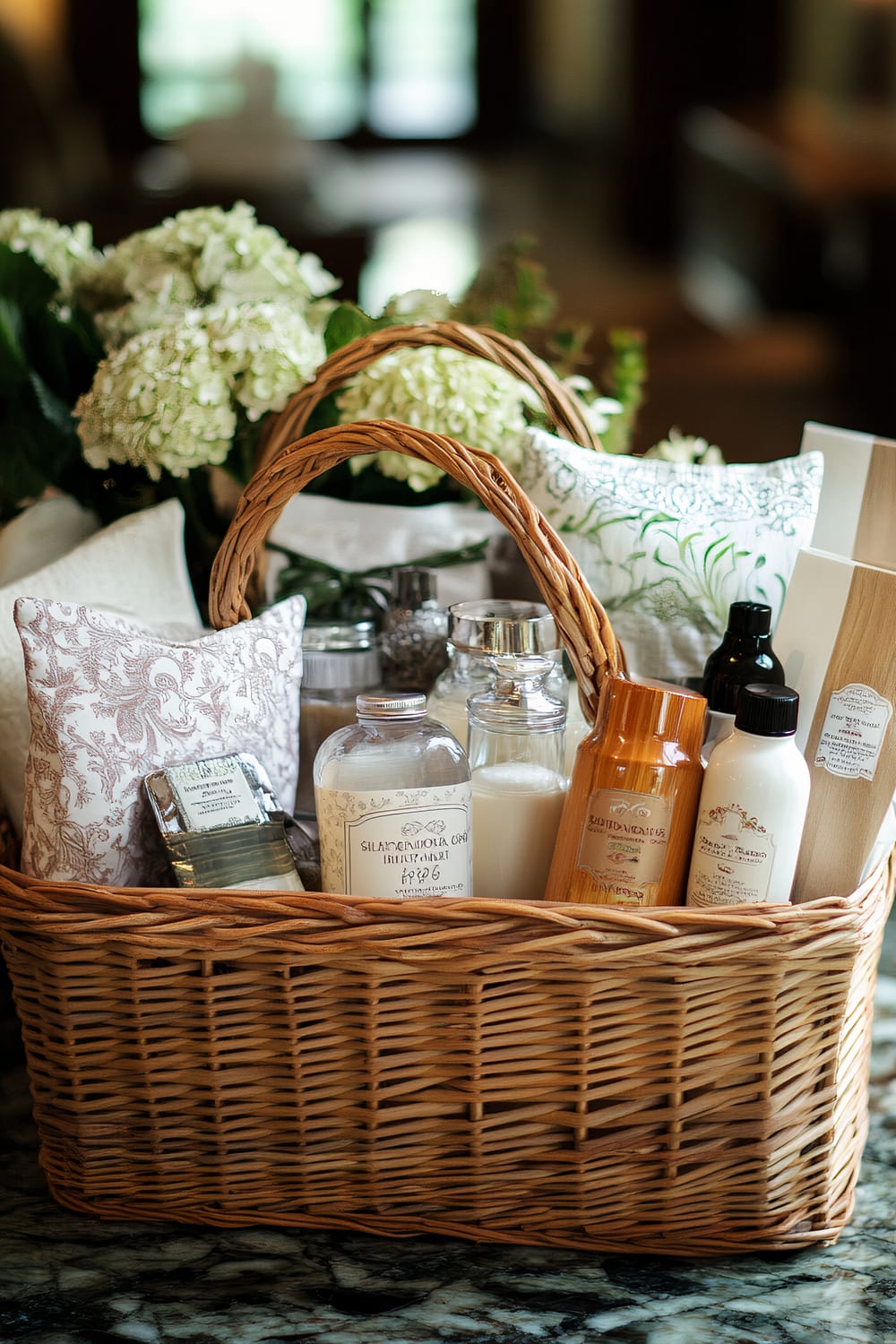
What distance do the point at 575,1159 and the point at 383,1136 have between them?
0.11 m

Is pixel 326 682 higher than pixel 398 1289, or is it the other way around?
pixel 326 682

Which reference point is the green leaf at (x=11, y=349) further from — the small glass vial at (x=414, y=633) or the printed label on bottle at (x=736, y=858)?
the printed label on bottle at (x=736, y=858)

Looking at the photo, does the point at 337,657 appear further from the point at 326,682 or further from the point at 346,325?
the point at 346,325

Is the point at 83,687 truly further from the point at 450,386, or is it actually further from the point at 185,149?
the point at 185,149

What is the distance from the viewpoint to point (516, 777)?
80cm

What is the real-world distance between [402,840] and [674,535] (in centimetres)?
33

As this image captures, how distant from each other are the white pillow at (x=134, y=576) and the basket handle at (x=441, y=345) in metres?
0.10

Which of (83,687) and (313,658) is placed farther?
(313,658)

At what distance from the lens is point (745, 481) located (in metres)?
0.93

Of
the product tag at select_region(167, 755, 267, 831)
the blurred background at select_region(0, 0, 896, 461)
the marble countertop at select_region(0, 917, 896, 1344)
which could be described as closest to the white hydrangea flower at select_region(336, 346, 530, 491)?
the product tag at select_region(167, 755, 267, 831)

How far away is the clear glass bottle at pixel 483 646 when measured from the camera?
→ 79cm

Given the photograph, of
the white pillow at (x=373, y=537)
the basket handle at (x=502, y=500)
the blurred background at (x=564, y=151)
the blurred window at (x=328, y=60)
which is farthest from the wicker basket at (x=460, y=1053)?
the blurred window at (x=328, y=60)

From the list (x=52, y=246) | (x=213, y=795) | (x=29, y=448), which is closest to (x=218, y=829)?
(x=213, y=795)

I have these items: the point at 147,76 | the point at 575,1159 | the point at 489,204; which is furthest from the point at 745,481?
the point at 147,76
